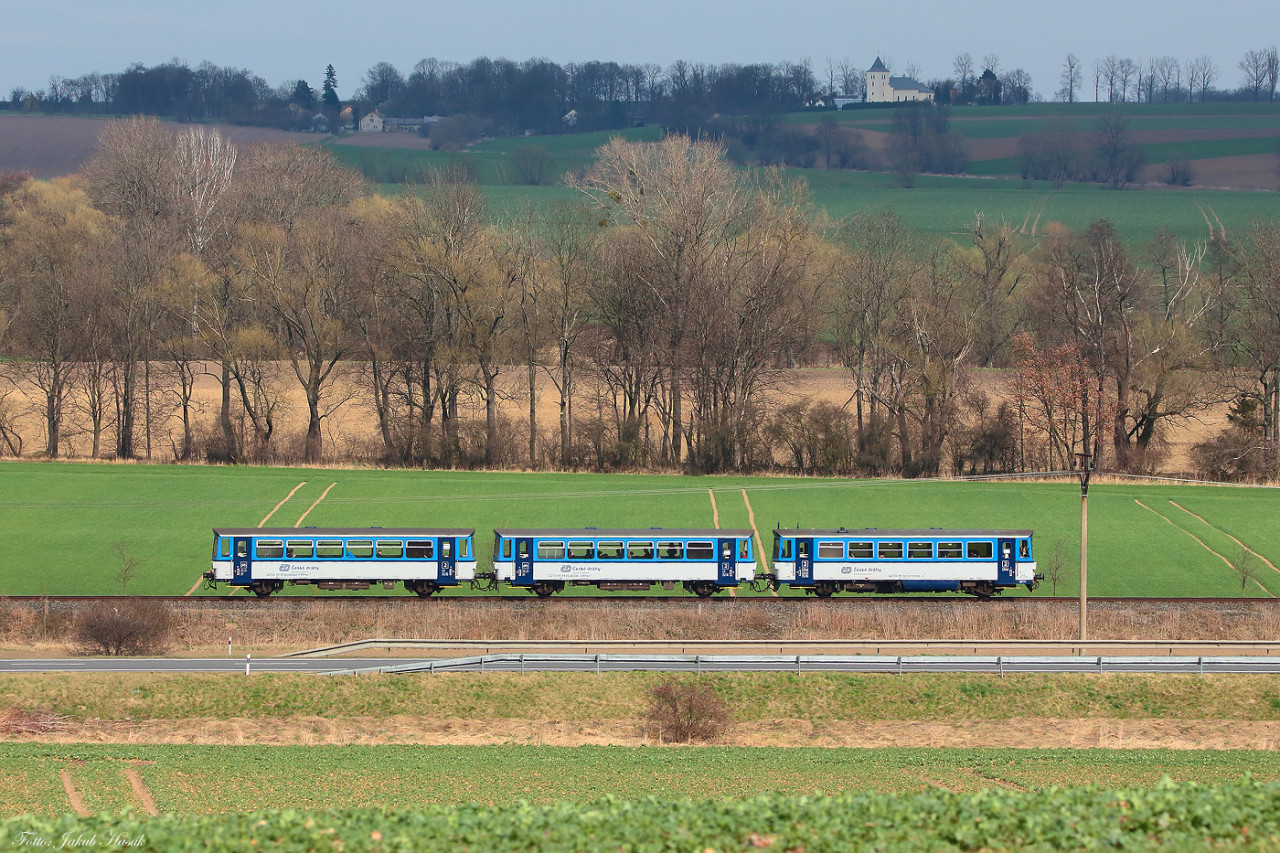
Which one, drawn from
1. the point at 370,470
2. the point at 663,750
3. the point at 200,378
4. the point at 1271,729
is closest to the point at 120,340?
the point at 370,470

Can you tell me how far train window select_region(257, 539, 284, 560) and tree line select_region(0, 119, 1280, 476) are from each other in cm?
2200

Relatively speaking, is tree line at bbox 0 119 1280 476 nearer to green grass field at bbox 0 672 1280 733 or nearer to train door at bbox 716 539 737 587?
train door at bbox 716 539 737 587

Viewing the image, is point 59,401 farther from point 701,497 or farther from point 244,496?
point 701,497

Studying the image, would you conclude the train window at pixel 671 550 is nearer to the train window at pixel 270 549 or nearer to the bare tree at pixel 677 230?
the train window at pixel 270 549

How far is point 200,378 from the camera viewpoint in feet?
291

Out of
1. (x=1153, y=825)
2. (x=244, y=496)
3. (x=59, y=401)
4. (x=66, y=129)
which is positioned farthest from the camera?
(x=66, y=129)

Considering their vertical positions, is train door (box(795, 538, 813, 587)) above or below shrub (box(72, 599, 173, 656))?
above

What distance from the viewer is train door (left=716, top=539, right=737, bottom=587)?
131 feet

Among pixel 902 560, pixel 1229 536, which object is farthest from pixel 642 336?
pixel 1229 536

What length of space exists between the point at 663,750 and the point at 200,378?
2824 inches

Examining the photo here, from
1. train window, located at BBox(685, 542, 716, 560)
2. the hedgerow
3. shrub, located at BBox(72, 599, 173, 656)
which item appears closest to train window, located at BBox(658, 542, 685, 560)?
train window, located at BBox(685, 542, 716, 560)

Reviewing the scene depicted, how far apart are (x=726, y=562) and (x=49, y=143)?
174m

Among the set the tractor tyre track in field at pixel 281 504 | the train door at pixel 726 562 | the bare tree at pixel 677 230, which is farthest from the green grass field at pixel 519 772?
the bare tree at pixel 677 230

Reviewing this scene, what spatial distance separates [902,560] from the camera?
40.2 meters
